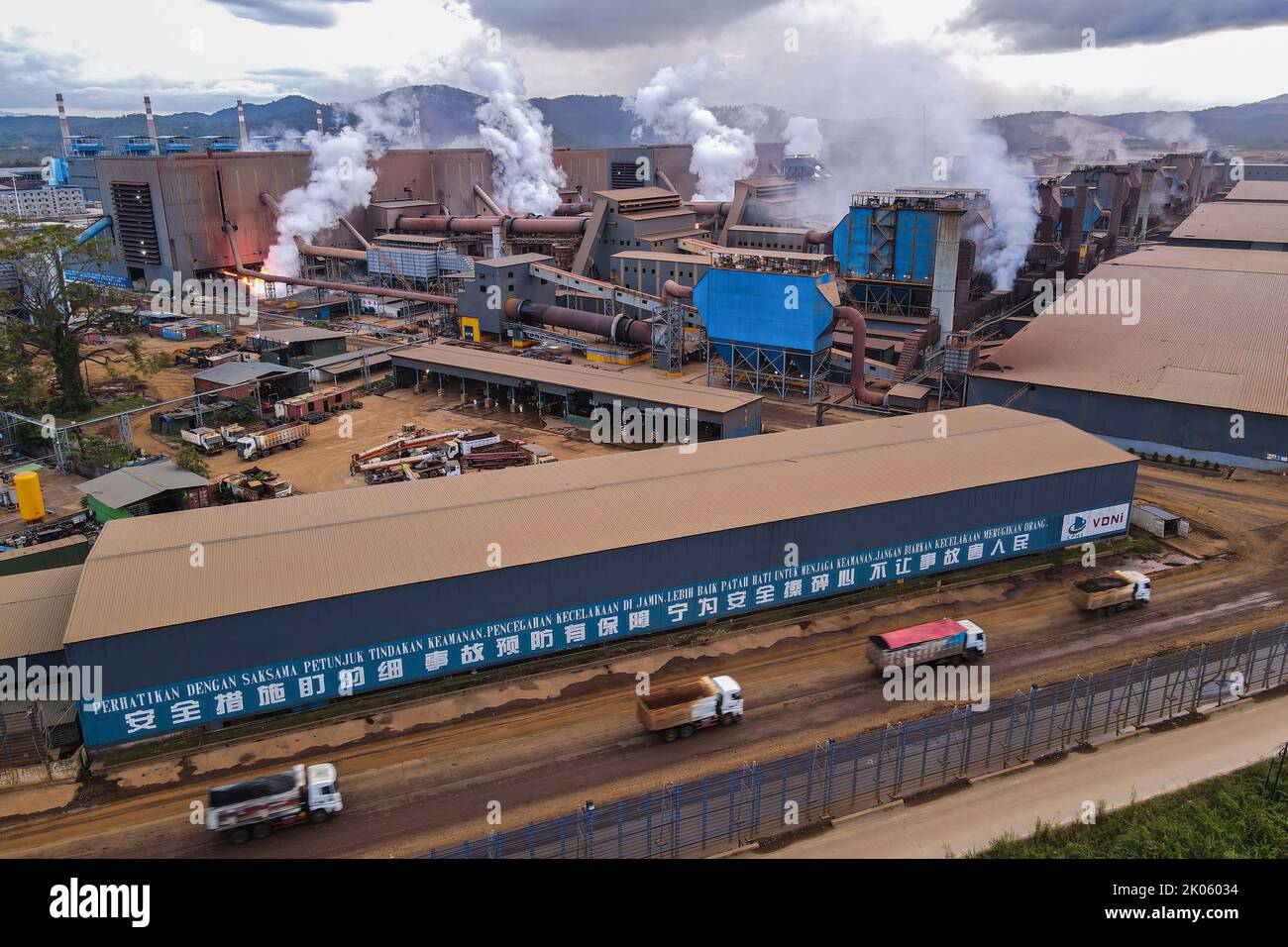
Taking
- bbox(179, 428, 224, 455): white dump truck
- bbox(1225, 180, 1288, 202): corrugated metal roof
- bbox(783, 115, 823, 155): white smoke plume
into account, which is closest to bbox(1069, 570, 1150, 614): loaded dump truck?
bbox(179, 428, 224, 455): white dump truck

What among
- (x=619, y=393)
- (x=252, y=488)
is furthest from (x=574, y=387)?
(x=252, y=488)

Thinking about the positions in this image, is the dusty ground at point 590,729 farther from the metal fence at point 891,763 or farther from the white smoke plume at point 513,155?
the white smoke plume at point 513,155

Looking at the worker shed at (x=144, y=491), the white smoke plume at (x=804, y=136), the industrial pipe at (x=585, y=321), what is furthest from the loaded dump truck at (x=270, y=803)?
the white smoke plume at (x=804, y=136)

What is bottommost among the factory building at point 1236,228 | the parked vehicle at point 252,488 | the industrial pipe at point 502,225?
the parked vehicle at point 252,488

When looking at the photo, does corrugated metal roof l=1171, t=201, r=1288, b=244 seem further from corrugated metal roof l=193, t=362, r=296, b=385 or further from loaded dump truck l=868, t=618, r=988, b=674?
corrugated metal roof l=193, t=362, r=296, b=385

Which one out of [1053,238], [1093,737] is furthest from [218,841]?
[1053,238]
